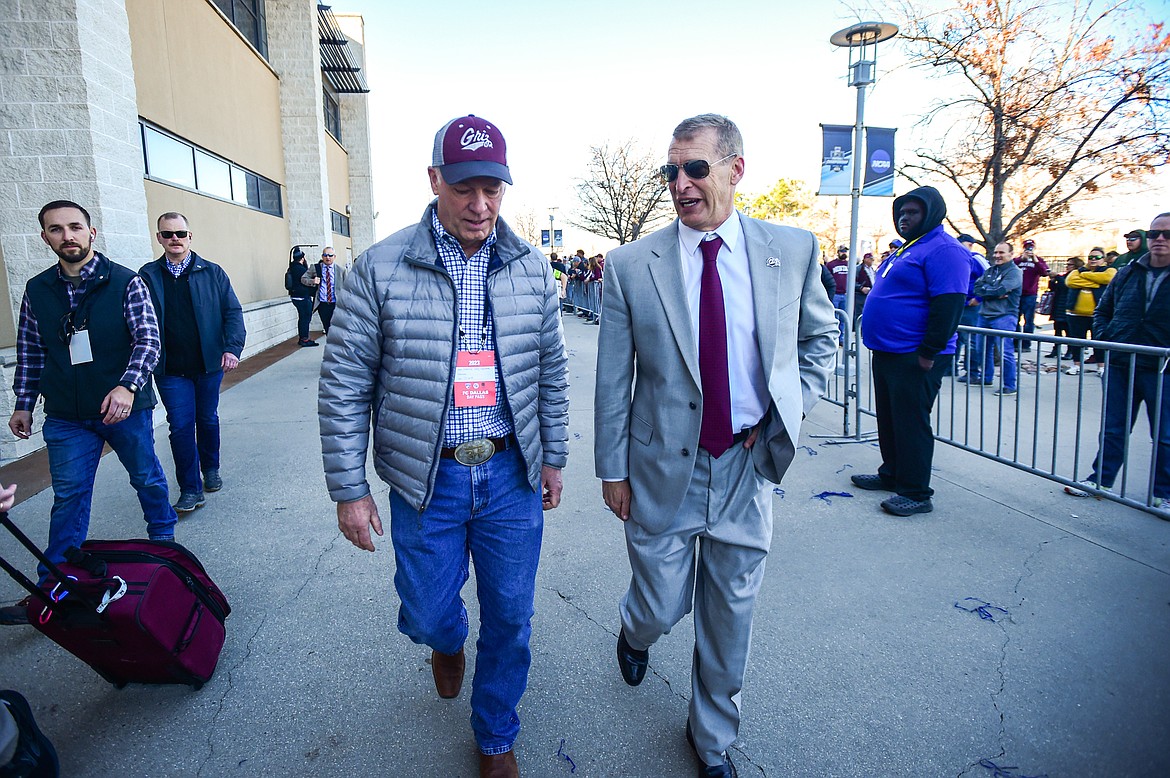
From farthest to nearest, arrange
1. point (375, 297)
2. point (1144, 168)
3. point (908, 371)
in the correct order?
point (1144, 168), point (908, 371), point (375, 297)

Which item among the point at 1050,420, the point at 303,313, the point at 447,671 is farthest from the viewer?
the point at 303,313

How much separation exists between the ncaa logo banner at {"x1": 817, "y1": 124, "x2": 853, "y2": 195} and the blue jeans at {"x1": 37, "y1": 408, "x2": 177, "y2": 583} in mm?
7862

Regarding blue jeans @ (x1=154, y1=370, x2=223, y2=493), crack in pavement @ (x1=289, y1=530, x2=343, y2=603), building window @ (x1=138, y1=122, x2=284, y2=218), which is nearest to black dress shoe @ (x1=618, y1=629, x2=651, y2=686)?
crack in pavement @ (x1=289, y1=530, x2=343, y2=603)

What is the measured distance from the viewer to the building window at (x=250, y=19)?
14281 mm

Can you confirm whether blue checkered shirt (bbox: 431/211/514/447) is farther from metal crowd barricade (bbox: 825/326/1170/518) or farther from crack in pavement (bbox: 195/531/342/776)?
metal crowd barricade (bbox: 825/326/1170/518)

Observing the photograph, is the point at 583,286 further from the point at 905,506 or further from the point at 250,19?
the point at 905,506

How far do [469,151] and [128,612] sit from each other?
2.10 metres

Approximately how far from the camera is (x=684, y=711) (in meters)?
2.68

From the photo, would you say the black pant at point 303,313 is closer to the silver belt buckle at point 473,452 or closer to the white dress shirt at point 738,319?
the silver belt buckle at point 473,452

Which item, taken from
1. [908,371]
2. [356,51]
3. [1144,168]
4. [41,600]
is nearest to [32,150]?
[41,600]

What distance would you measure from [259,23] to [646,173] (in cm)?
2463

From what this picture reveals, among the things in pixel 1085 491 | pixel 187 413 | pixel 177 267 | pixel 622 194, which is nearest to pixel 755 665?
pixel 1085 491

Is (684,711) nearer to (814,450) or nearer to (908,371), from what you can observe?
(908,371)

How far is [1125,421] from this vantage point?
4570 mm
